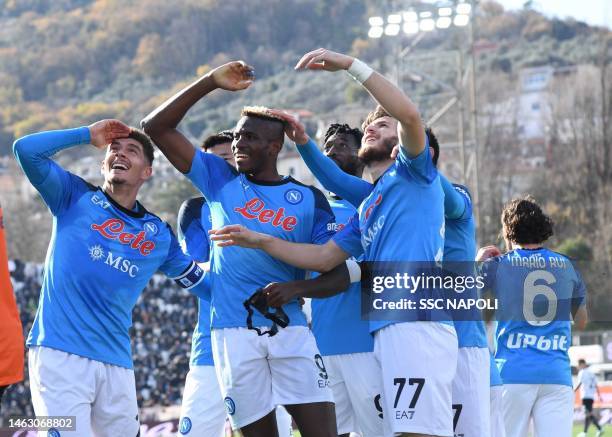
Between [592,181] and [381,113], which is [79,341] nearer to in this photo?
[381,113]

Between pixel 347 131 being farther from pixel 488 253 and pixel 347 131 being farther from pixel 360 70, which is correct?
pixel 360 70

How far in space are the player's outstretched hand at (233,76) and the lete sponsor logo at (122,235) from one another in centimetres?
125

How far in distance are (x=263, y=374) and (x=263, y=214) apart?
0.98 meters

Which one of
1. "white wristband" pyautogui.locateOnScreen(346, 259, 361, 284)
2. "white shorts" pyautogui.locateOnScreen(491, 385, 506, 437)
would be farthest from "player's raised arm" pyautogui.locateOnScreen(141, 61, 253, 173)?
"white shorts" pyautogui.locateOnScreen(491, 385, 506, 437)

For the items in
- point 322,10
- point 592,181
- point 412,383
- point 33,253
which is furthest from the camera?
point 322,10

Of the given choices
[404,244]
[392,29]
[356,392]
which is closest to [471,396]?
[356,392]

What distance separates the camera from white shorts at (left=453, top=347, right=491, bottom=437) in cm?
729

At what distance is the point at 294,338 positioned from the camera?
6805 millimetres

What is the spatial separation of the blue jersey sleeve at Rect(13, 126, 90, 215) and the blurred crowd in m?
19.7

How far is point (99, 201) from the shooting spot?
7305 millimetres

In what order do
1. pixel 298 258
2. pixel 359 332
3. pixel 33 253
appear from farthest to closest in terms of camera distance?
pixel 33 253, pixel 359 332, pixel 298 258

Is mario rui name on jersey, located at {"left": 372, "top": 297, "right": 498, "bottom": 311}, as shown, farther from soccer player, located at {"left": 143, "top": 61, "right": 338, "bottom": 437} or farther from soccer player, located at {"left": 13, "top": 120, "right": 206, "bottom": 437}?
soccer player, located at {"left": 13, "top": 120, "right": 206, "bottom": 437}

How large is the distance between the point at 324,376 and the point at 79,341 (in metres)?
1.55

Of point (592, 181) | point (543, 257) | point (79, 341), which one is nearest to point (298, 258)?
point (79, 341)
